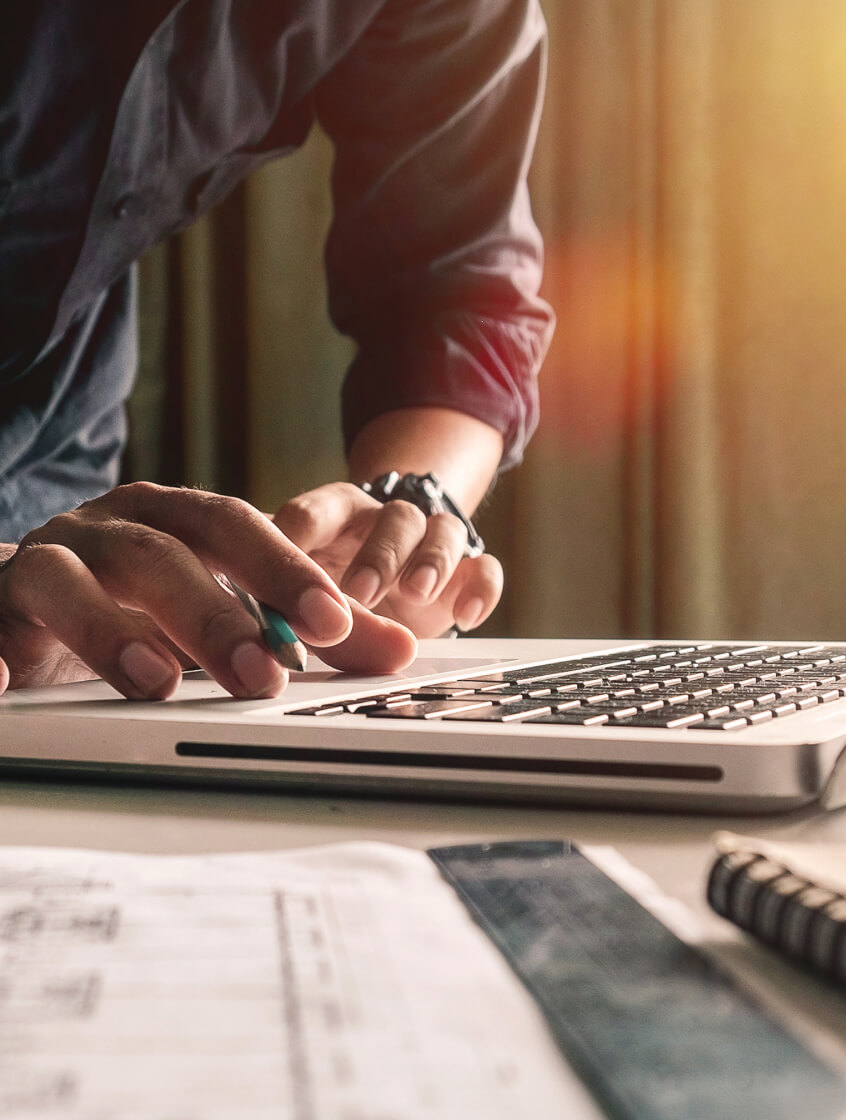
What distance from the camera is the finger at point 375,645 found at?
520mm

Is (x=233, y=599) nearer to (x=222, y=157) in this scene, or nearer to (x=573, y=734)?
(x=573, y=734)

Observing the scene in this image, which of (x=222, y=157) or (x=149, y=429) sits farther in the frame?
(x=149, y=429)

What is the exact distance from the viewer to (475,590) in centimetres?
79

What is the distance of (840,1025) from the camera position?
182mm

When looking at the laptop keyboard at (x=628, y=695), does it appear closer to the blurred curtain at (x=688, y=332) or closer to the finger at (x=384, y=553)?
the finger at (x=384, y=553)

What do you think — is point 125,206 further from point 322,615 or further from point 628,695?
point 628,695

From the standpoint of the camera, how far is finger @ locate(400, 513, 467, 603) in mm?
711

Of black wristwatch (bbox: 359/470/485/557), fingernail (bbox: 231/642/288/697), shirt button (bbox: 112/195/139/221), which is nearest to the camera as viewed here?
fingernail (bbox: 231/642/288/697)

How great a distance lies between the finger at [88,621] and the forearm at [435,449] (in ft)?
1.75

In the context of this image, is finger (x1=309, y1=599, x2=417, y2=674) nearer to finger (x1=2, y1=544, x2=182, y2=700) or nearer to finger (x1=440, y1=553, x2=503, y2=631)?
finger (x1=2, y1=544, x2=182, y2=700)

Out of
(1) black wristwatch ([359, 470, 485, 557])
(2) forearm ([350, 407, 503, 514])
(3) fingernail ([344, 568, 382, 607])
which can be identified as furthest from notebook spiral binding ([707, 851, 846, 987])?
(2) forearm ([350, 407, 503, 514])

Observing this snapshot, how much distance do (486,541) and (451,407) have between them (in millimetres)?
962

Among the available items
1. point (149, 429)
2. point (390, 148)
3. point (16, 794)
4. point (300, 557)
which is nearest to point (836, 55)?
point (390, 148)

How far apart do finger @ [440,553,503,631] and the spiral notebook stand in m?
0.55
